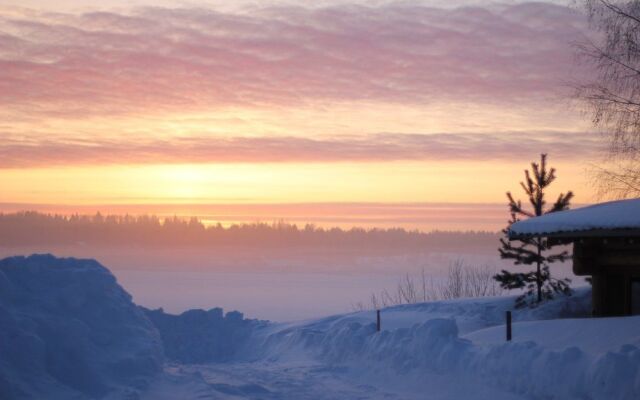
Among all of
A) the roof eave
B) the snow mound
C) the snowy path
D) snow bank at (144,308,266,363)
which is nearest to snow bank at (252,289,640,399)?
the snowy path

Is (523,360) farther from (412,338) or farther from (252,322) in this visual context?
(252,322)

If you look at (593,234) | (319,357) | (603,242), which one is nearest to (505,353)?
(593,234)

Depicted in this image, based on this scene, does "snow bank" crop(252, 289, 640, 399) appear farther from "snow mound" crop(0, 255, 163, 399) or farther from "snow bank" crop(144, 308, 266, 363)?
"snow mound" crop(0, 255, 163, 399)

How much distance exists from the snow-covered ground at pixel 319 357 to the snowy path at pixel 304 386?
0.02 meters

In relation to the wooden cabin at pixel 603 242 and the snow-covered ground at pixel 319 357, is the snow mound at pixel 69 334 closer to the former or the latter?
the snow-covered ground at pixel 319 357

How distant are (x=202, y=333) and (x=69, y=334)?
9.06 m

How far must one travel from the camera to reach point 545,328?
13.2 m

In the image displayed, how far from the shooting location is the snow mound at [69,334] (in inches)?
495

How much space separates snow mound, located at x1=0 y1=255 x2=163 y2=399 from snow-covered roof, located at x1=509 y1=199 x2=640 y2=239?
344 inches

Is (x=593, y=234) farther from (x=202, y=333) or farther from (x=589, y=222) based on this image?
(x=202, y=333)

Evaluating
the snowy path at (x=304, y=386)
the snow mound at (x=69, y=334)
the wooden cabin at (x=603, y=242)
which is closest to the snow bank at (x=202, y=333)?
the snow mound at (x=69, y=334)

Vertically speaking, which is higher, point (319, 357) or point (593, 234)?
point (593, 234)

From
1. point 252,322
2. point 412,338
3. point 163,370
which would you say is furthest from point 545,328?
point 252,322

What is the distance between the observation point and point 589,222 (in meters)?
14.1
